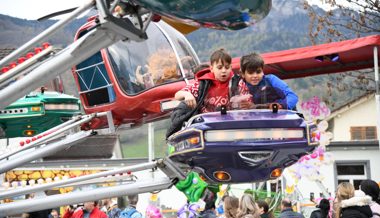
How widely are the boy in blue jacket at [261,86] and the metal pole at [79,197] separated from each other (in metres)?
0.94

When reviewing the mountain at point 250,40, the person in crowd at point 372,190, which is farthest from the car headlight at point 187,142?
the mountain at point 250,40

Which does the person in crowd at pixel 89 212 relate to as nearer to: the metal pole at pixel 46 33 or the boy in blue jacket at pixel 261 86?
the boy in blue jacket at pixel 261 86

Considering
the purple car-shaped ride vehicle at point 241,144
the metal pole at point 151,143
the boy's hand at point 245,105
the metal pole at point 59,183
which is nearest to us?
the metal pole at point 59,183

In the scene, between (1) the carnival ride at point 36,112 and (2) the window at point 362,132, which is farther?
(2) the window at point 362,132

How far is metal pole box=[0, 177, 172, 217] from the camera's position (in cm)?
340

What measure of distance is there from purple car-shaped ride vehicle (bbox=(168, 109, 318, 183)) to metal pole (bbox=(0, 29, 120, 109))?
4.53ft

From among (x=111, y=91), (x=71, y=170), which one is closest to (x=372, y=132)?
(x=71, y=170)

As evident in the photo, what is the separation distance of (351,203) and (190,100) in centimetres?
276

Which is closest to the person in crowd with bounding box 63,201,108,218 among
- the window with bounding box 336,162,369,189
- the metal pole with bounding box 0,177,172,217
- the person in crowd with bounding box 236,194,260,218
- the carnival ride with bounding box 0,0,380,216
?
the carnival ride with bounding box 0,0,380,216

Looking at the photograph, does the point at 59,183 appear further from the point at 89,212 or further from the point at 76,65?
the point at 89,212

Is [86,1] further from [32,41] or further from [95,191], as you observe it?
[95,191]

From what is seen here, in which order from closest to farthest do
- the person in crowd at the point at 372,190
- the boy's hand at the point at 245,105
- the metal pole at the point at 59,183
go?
1. the metal pole at the point at 59,183
2. the boy's hand at the point at 245,105
3. the person in crowd at the point at 372,190

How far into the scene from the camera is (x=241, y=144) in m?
3.79

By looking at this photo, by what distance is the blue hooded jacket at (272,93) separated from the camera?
460 centimetres
